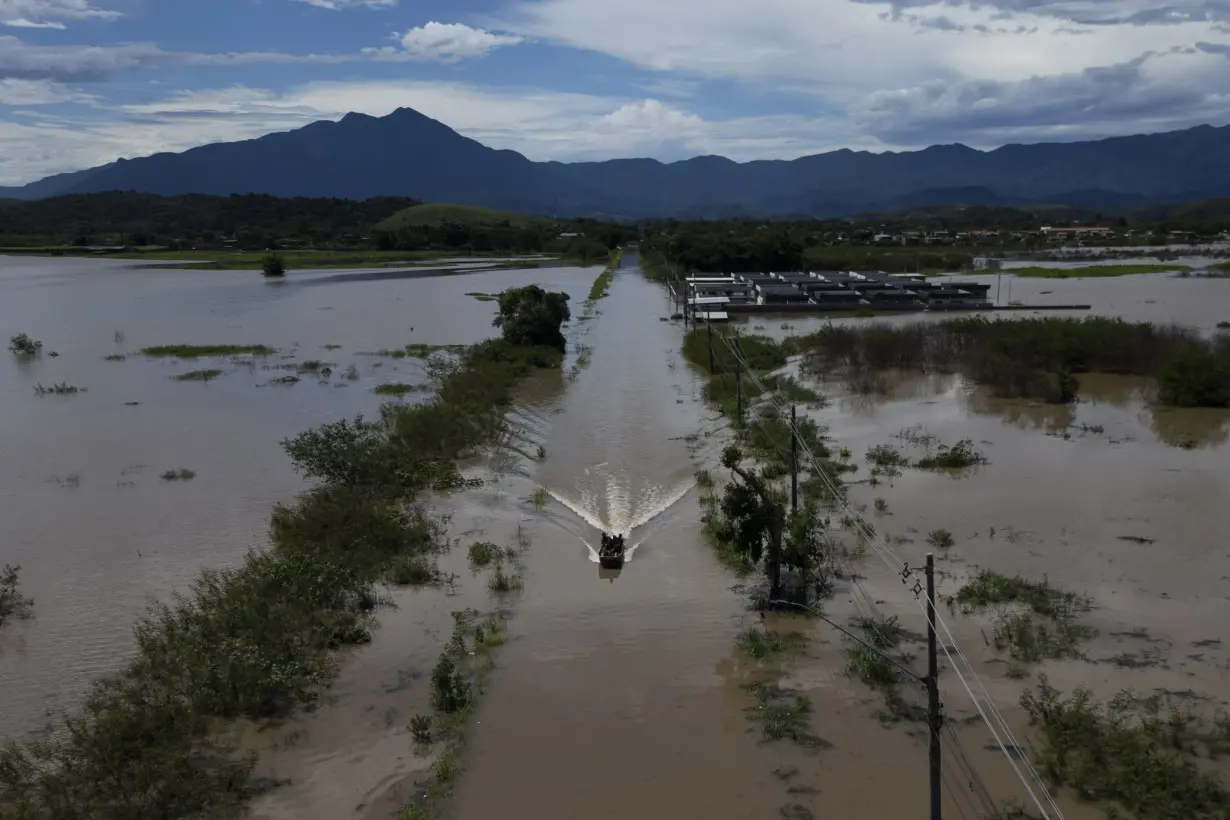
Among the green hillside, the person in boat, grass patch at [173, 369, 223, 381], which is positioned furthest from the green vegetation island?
the person in boat

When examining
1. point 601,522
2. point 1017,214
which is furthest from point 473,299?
point 1017,214

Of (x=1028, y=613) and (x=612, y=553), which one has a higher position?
(x=612, y=553)

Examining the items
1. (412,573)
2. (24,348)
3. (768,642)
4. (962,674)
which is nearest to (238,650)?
(412,573)

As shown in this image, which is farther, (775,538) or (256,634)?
(775,538)

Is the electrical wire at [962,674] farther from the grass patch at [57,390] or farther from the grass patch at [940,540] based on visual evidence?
the grass patch at [57,390]

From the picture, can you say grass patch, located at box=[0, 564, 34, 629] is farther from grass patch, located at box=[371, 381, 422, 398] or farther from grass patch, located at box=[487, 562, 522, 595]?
grass patch, located at box=[371, 381, 422, 398]

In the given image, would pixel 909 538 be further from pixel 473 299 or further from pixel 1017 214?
pixel 1017 214

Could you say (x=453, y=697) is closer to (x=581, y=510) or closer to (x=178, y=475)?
(x=581, y=510)
